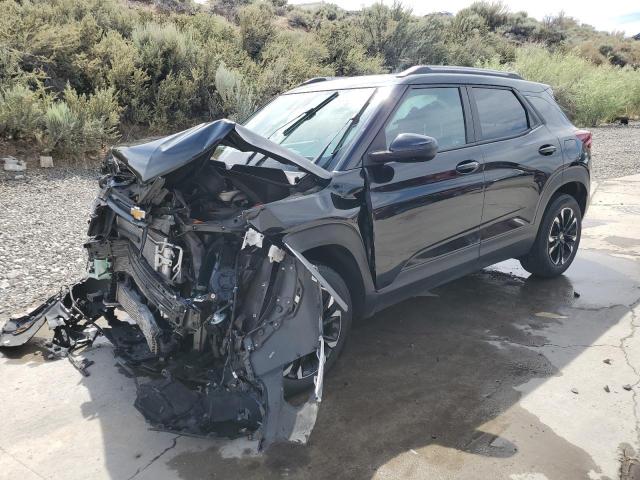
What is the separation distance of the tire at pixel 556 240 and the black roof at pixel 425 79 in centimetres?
119

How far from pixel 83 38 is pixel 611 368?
37.6ft

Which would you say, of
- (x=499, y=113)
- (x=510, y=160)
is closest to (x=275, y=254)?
(x=510, y=160)

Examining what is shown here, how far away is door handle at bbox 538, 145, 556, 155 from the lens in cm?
480

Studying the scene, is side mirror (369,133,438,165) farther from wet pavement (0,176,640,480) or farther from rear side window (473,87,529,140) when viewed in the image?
wet pavement (0,176,640,480)

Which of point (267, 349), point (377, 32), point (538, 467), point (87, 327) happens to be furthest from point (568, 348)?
point (377, 32)

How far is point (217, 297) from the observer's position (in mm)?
2885

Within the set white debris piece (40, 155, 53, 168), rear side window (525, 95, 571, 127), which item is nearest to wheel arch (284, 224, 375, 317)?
rear side window (525, 95, 571, 127)

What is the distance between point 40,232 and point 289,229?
176 inches

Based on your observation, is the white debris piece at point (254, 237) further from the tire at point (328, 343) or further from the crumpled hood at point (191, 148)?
the tire at point (328, 343)

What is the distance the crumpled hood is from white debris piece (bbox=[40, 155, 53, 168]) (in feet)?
20.9

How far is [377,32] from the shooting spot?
2038 cm

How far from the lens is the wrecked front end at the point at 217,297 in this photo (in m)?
2.79

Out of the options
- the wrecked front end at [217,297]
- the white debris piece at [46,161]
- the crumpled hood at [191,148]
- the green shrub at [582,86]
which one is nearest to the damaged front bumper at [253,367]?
the wrecked front end at [217,297]

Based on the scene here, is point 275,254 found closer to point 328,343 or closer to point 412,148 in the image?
point 328,343
